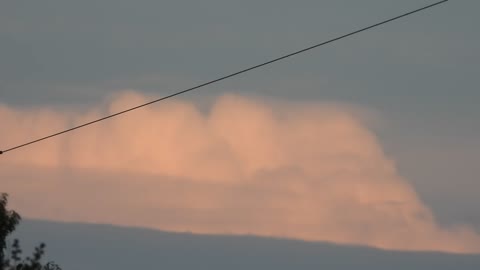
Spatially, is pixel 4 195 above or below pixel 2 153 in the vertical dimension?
above

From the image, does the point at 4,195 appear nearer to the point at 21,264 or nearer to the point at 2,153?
the point at 21,264

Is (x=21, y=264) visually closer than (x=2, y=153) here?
No

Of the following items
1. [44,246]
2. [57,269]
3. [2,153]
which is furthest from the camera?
[57,269]

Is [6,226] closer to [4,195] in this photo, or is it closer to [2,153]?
[4,195]

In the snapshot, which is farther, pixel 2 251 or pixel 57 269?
pixel 57 269

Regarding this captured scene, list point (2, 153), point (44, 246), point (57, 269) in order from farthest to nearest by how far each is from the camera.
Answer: point (57, 269)
point (44, 246)
point (2, 153)

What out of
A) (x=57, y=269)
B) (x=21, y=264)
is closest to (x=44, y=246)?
(x=21, y=264)

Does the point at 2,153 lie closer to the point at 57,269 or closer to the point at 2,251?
the point at 2,251

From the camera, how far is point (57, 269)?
172ft

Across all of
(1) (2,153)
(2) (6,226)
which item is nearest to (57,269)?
(2) (6,226)

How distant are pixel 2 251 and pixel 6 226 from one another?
1.13 meters

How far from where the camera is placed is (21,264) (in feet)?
159

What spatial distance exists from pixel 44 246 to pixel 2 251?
152cm

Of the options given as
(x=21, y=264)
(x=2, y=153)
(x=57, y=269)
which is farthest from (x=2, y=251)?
(x=2, y=153)
